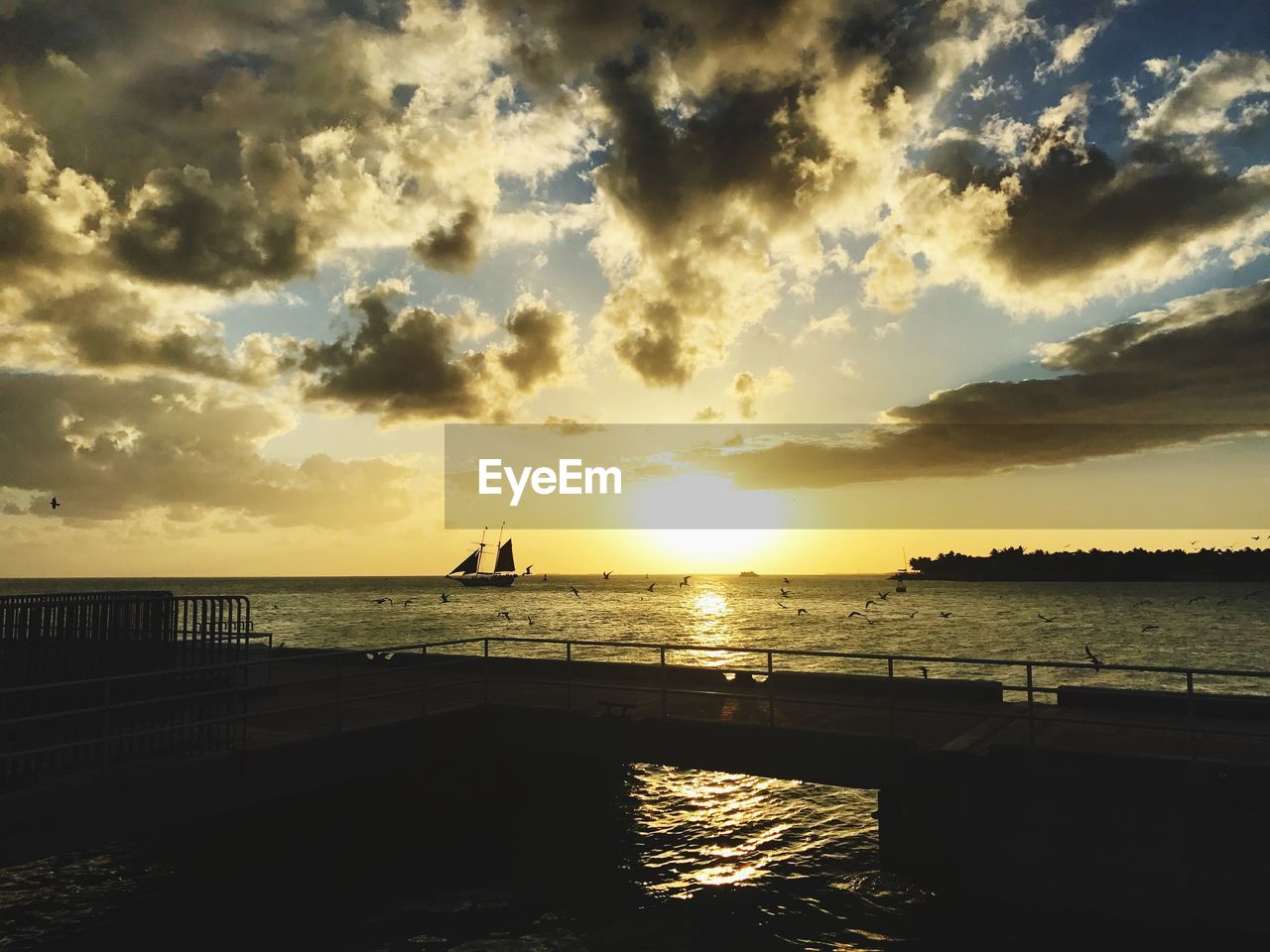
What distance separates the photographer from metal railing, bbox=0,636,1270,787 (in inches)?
508

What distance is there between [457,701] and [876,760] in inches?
375

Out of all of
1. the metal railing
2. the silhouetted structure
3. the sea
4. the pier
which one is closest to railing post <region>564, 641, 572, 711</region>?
the metal railing

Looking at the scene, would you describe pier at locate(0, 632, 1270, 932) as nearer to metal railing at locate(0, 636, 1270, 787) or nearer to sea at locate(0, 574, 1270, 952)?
metal railing at locate(0, 636, 1270, 787)

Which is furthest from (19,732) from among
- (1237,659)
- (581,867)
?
(1237,659)

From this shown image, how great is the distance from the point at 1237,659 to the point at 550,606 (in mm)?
115705

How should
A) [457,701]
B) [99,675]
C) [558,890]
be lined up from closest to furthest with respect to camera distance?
[99,675]
[558,890]
[457,701]

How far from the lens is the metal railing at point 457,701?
508 inches

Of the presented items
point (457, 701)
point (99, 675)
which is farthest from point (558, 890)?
point (99, 675)

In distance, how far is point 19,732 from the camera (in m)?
13.4

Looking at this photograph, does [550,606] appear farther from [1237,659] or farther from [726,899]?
[726,899]

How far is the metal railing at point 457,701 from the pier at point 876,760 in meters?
0.08

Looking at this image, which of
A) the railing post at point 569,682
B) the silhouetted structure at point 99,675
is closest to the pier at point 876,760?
the silhouetted structure at point 99,675

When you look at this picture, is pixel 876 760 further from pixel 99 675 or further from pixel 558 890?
pixel 99 675

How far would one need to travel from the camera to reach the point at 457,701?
19.7 m
